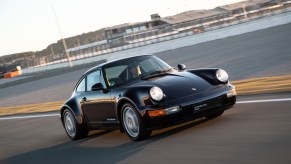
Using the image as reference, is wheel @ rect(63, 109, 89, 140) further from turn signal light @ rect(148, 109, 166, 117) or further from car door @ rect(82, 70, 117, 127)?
turn signal light @ rect(148, 109, 166, 117)

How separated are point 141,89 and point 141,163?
54.1 inches

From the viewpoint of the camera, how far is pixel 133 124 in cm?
786

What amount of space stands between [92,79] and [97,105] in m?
0.56

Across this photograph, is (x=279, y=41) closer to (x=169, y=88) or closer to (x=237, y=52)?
(x=237, y=52)

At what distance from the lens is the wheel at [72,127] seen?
958 cm

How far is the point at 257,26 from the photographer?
3478 centimetres

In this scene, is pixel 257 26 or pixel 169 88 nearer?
pixel 169 88

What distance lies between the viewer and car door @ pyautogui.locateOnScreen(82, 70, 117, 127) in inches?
333

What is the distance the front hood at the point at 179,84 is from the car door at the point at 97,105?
0.71 meters

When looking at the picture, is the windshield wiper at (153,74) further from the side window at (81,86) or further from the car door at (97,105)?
the side window at (81,86)

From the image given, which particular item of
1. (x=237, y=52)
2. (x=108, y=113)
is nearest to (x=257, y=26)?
(x=237, y=52)

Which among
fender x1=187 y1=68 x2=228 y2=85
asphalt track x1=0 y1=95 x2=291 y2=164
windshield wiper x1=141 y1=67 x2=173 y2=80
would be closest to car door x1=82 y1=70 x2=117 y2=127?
asphalt track x1=0 y1=95 x2=291 y2=164

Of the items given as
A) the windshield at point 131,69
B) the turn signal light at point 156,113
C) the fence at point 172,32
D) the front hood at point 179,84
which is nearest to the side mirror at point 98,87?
the windshield at point 131,69

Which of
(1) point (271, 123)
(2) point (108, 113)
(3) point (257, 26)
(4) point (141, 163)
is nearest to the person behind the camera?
(4) point (141, 163)
